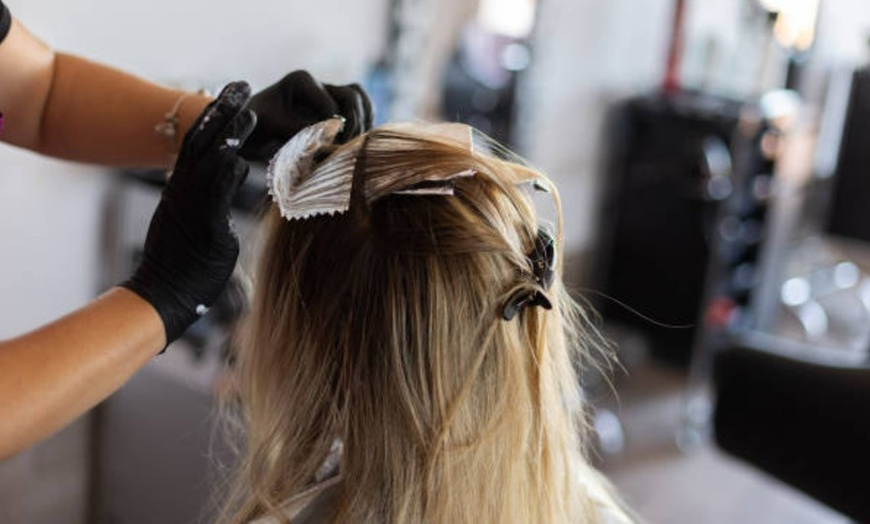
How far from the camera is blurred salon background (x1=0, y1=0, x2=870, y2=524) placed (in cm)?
190

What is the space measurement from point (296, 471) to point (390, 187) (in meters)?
0.32

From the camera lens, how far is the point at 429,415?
968 mm

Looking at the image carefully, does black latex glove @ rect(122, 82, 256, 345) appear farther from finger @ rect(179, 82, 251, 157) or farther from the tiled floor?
the tiled floor

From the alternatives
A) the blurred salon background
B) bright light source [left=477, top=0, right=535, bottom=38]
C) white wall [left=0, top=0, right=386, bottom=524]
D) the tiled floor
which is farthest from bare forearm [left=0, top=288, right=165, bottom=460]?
bright light source [left=477, top=0, right=535, bottom=38]

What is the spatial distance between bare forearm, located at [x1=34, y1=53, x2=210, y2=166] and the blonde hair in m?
0.30

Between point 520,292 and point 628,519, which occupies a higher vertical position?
point 520,292

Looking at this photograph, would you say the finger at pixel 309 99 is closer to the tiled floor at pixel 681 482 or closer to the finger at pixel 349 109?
the finger at pixel 349 109

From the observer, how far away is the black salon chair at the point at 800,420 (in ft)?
5.34

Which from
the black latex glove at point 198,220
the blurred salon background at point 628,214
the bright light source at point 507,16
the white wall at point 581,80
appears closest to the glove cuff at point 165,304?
the black latex glove at point 198,220

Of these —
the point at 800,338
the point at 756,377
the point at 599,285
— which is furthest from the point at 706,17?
the point at 756,377

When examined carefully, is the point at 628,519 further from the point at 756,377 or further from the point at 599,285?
the point at 599,285

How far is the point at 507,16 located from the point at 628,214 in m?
0.97

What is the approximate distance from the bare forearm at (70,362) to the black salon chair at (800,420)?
1.16 meters

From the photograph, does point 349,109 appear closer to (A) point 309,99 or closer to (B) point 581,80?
(A) point 309,99
